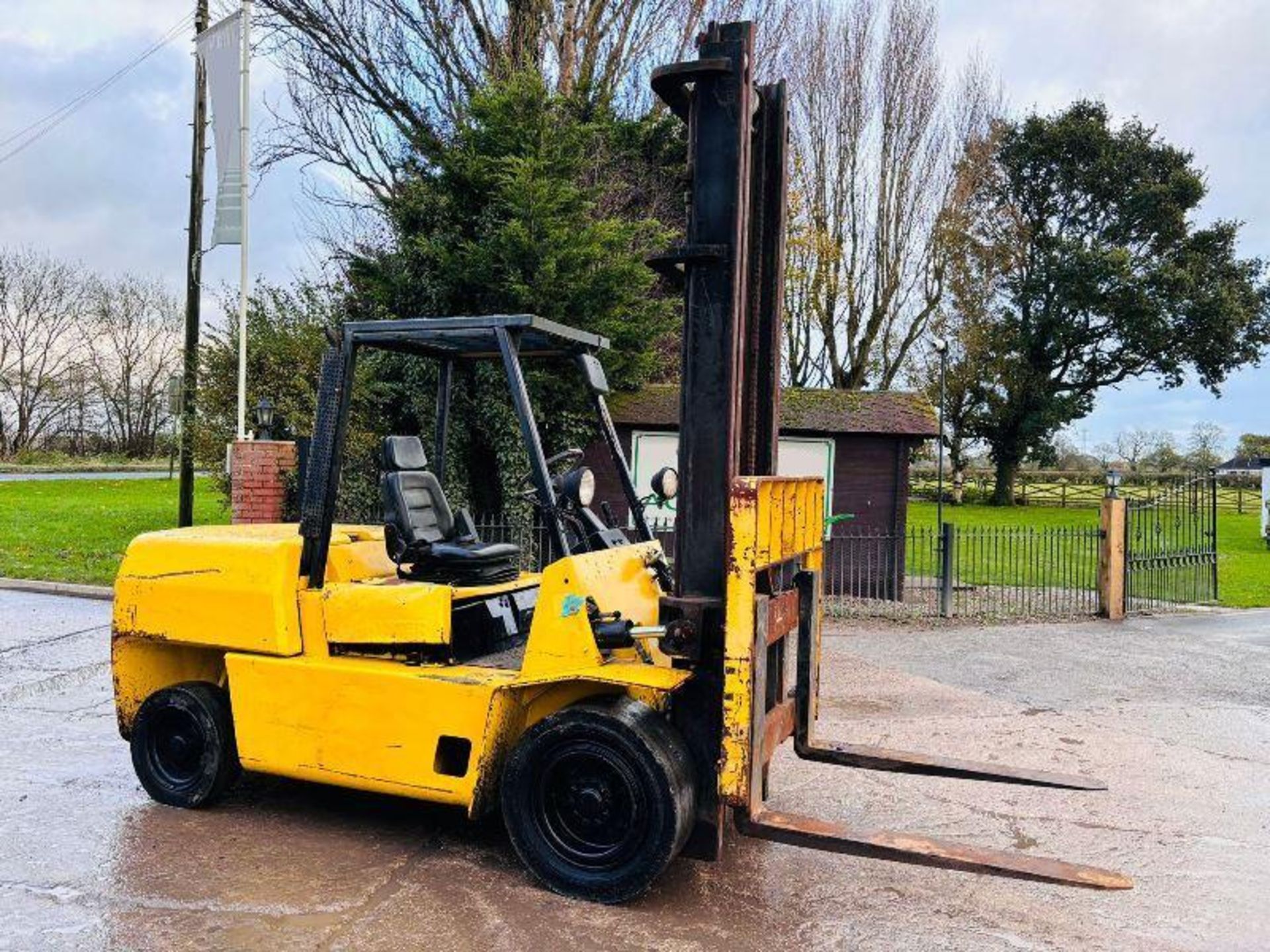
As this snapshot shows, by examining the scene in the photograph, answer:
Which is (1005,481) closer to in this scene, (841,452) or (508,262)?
(841,452)

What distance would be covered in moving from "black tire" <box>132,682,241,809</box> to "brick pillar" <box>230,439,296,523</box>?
8.02 meters

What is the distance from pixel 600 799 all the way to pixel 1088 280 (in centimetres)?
3635

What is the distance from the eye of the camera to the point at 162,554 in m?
5.41

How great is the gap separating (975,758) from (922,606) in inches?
308

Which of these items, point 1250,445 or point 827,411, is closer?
point 827,411

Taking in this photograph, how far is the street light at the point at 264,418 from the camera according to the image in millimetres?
12945

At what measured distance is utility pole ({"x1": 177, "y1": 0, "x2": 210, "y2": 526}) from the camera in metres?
17.5

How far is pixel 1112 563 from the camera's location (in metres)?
13.0

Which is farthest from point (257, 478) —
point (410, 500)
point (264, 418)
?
point (410, 500)

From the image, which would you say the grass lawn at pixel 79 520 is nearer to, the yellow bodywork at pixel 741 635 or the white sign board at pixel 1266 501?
the yellow bodywork at pixel 741 635

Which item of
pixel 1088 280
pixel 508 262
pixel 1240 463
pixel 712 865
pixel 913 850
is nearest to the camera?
pixel 913 850

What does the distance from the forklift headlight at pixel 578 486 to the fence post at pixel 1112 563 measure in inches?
408

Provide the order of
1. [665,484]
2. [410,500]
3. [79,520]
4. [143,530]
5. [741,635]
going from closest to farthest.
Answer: [741,635]
[665,484]
[410,500]
[143,530]
[79,520]

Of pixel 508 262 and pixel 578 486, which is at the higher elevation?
pixel 508 262
